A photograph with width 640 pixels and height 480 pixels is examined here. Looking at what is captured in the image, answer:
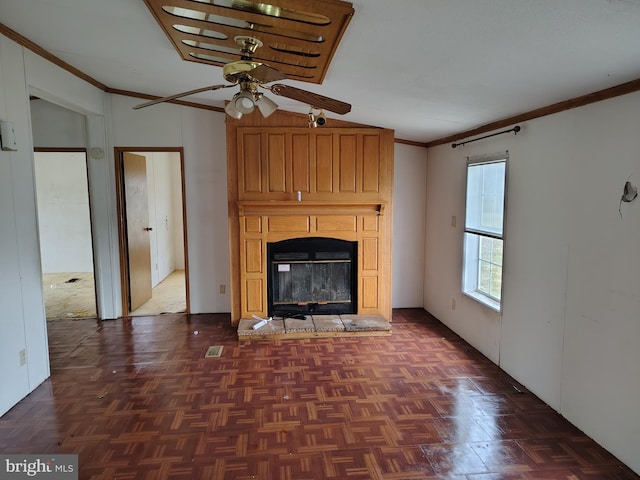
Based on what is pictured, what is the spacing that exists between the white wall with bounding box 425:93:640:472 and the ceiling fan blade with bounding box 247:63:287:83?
186 centimetres

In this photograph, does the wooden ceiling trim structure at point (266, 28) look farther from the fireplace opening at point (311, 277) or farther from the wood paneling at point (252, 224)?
the fireplace opening at point (311, 277)

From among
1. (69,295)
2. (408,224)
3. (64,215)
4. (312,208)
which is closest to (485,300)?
(408,224)

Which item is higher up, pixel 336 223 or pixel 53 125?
pixel 53 125

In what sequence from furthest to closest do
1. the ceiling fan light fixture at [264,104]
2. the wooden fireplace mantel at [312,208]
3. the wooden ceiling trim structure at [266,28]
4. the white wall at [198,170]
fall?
the white wall at [198,170] → the wooden fireplace mantel at [312,208] → the ceiling fan light fixture at [264,104] → the wooden ceiling trim structure at [266,28]

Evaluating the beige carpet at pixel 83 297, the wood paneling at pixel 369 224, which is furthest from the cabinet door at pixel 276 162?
the beige carpet at pixel 83 297

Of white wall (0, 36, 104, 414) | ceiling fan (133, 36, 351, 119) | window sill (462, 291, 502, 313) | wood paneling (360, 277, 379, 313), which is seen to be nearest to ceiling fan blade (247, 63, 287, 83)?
ceiling fan (133, 36, 351, 119)

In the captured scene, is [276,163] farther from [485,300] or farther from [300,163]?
[485,300]

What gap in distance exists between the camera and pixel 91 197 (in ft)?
15.4

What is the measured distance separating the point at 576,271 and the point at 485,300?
1235 mm

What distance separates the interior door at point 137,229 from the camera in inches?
195

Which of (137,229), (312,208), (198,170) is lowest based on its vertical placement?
(137,229)

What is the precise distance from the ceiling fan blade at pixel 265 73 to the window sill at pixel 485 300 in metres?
2.64

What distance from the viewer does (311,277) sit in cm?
454

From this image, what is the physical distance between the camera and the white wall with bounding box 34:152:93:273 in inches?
278
